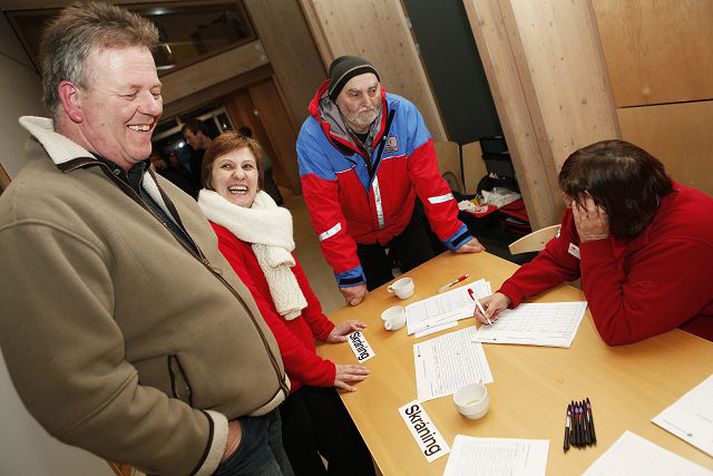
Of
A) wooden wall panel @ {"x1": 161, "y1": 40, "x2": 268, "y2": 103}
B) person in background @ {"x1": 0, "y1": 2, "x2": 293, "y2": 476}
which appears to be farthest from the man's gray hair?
wooden wall panel @ {"x1": 161, "y1": 40, "x2": 268, "y2": 103}

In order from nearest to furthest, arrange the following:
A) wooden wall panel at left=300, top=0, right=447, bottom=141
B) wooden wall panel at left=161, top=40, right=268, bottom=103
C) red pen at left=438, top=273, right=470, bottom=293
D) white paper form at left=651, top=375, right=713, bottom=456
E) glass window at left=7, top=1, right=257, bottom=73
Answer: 1. white paper form at left=651, top=375, right=713, bottom=456
2. red pen at left=438, top=273, right=470, bottom=293
3. wooden wall panel at left=300, top=0, right=447, bottom=141
4. glass window at left=7, top=1, right=257, bottom=73
5. wooden wall panel at left=161, top=40, right=268, bottom=103

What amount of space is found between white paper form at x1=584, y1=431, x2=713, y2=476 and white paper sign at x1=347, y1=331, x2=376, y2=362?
783mm

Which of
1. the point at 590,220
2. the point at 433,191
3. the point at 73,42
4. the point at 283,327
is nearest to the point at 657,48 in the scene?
the point at 433,191

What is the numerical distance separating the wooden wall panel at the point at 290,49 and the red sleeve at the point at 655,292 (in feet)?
21.3

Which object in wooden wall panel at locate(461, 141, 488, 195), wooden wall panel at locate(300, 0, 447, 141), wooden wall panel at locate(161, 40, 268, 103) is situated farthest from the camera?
wooden wall panel at locate(161, 40, 268, 103)

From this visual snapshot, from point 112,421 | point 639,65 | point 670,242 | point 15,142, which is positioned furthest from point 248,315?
point 15,142

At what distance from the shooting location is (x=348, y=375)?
1.39m

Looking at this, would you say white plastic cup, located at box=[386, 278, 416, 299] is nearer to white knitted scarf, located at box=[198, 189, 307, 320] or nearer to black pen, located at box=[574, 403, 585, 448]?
white knitted scarf, located at box=[198, 189, 307, 320]

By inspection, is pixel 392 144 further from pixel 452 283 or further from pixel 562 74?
pixel 562 74

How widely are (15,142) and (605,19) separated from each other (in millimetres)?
3878

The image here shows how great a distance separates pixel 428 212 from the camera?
2025 mm

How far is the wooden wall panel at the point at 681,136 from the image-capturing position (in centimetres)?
196

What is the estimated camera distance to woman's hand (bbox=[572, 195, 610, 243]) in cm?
116

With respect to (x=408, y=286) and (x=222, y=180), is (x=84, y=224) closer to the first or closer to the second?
(x=222, y=180)
